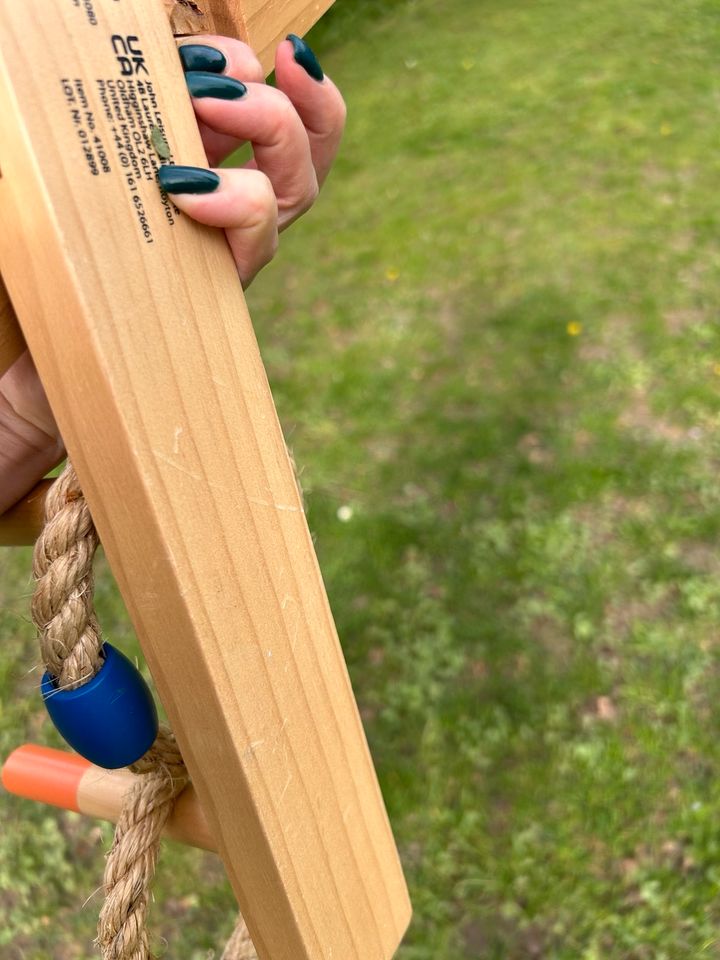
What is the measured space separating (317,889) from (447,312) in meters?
2.95

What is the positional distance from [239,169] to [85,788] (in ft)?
1.98

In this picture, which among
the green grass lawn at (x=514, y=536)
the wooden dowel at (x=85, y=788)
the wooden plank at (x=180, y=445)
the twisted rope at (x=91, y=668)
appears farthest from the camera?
the green grass lawn at (x=514, y=536)

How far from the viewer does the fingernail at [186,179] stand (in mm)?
575

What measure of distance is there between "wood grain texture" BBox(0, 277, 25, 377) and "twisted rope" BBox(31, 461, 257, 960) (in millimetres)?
90

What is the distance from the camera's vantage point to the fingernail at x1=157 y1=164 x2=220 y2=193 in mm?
575

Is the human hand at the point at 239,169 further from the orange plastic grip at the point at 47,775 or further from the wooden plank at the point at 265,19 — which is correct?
the orange plastic grip at the point at 47,775

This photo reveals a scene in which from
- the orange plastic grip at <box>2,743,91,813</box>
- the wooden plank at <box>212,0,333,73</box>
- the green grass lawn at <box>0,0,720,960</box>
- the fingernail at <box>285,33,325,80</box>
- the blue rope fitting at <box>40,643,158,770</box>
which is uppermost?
the wooden plank at <box>212,0,333,73</box>

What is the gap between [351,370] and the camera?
3236mm

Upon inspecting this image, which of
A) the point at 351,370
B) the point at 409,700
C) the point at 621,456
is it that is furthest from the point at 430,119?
the point at 409,700

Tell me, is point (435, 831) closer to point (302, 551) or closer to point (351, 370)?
point (302, 551)

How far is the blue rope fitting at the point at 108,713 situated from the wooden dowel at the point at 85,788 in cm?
11

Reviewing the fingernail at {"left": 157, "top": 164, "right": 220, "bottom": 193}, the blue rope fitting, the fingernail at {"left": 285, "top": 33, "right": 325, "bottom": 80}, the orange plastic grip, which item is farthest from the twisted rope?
the fingernail at {"left": 285, "top": 33, "right": 325, "bottom": 80}

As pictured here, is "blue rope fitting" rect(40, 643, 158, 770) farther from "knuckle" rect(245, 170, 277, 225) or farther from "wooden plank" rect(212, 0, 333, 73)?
"wooden plank" rect(212, 0, 333, 73)

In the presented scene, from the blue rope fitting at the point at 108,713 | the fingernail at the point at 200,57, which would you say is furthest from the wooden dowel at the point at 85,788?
the fingernail at the point at 200,57
